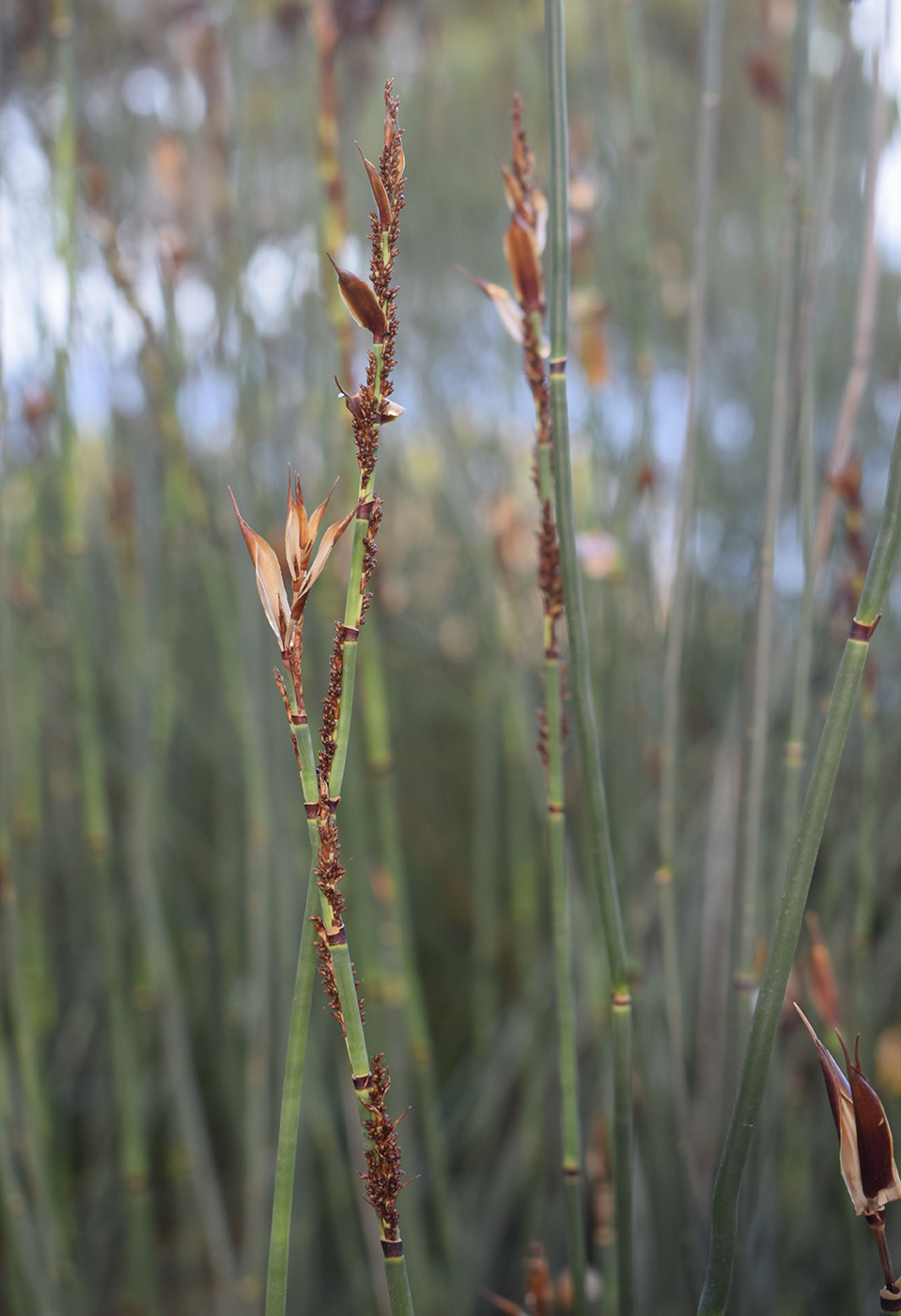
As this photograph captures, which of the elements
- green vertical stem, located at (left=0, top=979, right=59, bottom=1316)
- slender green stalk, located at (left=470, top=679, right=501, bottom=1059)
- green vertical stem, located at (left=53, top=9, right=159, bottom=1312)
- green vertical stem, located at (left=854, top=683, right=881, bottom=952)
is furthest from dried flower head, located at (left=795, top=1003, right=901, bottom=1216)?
slender green stalk, located at (left=470, top=679, right=501, bottom=1059)

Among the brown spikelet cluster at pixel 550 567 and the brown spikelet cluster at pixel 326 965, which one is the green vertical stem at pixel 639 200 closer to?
the brown spikelet cluster at pixel 550 567

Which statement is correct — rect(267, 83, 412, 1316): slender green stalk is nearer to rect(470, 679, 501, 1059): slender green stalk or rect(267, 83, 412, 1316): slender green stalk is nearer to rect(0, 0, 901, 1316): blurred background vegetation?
rect(0, 0, 901, 1316): blurred background vegetation

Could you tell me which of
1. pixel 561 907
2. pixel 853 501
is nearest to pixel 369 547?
pixel 561 907

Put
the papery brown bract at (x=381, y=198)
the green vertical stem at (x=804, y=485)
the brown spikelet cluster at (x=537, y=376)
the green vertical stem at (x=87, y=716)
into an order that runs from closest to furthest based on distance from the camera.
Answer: the papery brown bract at (x=381, y=198) → the brown spikelet cluster at (x=537, y=376) → the green vertical stem at (x=804, y=485) → the green vertical stem at (x=87, y=716)

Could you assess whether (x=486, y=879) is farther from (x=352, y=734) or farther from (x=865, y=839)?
(x=865, y=839)

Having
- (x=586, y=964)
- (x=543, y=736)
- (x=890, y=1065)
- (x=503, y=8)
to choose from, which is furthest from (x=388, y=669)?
(x=503, y=8)

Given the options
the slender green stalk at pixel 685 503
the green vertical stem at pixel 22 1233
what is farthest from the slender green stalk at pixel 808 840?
the green vertical stem at pixel 22 1233
